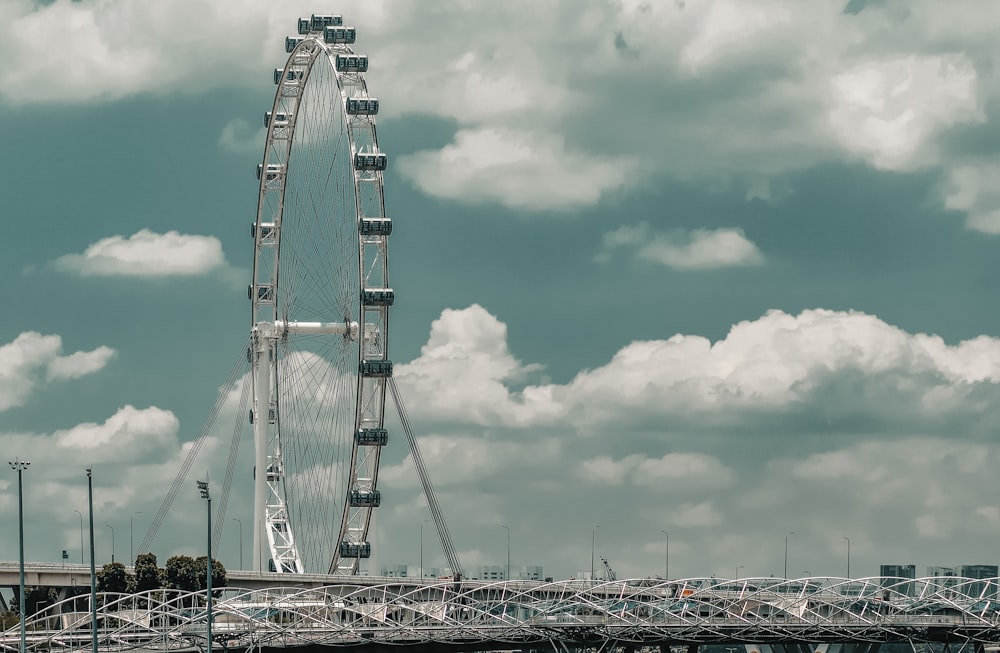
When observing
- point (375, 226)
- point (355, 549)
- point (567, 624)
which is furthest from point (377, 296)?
point (567, 624)

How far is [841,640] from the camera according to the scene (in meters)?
164

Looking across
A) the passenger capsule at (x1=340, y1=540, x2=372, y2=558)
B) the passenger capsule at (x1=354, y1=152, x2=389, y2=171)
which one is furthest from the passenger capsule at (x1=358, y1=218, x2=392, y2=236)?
the passenger capsule at (x1=340, y1=540, x2=372, y2=558)

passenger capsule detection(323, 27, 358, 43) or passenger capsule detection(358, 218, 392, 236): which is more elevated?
passenger capsule detection(323, 27, 358, 43)

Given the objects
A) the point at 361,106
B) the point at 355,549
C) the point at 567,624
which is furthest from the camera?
the point at 355,549

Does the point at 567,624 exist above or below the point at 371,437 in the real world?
below

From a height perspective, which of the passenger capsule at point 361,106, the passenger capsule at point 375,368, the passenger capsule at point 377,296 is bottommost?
the passenger capsule at point 375,368

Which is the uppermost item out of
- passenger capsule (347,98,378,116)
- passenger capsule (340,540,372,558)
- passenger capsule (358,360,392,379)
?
passenger capsule (347,98,378,116)

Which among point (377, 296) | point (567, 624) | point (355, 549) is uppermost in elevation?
point (377, 296)

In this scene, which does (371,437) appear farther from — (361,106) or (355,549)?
(361,106)

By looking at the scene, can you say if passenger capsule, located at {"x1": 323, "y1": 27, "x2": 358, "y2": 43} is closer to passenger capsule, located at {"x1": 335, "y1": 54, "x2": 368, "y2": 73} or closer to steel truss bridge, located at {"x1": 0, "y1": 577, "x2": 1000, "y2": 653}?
passenger capsule, located at {"x1": 335, "y1": 54, "x2": 368, "y2": 73}

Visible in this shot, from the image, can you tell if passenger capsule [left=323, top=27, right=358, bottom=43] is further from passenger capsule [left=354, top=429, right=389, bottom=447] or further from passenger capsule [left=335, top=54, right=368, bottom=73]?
passenger capsule [left=354, top=429, right=389, bottom=447]

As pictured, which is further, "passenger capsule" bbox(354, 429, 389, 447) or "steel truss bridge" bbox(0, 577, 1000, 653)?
"passenger capsule" bbox(354, 429, 389, 447)

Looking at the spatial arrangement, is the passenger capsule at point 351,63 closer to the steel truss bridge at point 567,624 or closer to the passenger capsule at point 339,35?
the passenger capsule at point 339,35

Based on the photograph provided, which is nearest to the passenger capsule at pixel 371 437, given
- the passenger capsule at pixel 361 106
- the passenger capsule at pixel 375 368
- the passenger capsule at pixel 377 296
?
the passenger capsule at pixel 375 368
